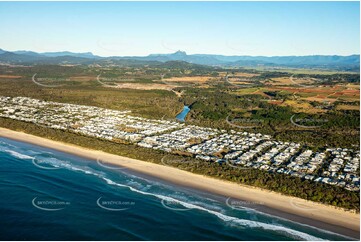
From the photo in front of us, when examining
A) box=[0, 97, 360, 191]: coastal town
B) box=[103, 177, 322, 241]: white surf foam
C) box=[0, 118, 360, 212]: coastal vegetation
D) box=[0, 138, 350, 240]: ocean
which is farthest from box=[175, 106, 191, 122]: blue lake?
box=[103, 177, 322, 241]: white surf foam

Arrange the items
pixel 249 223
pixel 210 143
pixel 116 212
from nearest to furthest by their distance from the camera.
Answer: pixel 249 223 < pixel 116 212 < pixel 210 143

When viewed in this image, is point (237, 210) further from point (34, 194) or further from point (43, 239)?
point (34, 194)

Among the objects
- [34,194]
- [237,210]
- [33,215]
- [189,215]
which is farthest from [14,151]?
[237,210]

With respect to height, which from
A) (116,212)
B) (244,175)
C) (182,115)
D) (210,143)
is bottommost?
(116,212)

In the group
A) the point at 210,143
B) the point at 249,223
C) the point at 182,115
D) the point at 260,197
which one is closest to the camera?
the point at 249,223

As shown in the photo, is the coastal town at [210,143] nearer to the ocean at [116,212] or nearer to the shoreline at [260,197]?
the shoreline at [260,197]

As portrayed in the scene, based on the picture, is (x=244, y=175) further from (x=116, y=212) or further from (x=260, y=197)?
(x=116, y=212)

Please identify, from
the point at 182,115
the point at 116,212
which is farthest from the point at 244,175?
the point at 182,115
